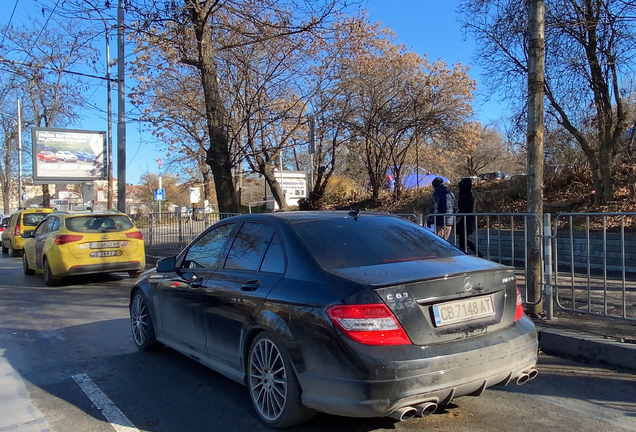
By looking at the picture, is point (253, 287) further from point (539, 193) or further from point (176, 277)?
point (539, 193)

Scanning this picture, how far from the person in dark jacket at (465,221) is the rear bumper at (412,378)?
4.13 meters

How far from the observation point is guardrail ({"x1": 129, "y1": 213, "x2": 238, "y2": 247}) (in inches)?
577

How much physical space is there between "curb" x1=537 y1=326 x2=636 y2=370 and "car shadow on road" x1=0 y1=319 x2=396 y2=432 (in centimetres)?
250

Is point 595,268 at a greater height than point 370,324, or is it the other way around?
point 370,324

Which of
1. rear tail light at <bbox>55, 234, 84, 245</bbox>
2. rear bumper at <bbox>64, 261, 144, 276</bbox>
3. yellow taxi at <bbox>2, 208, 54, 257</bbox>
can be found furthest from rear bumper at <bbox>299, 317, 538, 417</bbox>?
yellow taxi at <bbox>2, 208, 54, 257</bbox>

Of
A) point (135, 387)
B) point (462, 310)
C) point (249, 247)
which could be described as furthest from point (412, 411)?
point (135, 387)

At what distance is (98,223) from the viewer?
11.1 metres

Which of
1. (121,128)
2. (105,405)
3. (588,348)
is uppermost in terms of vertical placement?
(121,128)

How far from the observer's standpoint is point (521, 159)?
71.3 ft

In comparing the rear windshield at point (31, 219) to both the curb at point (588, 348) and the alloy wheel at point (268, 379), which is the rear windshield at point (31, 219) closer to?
the alloy wheel at point (268, 379)

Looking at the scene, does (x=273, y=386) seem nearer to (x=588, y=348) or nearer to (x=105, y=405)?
(x=105, y=405)

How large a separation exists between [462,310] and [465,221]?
13.7 feet

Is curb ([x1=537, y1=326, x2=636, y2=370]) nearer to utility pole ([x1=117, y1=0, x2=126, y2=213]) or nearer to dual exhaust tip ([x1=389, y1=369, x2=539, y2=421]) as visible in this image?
dual exhaust tip ([x1=389, y1=369, x2=539, y2=421])

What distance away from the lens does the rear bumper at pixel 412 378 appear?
301cm
